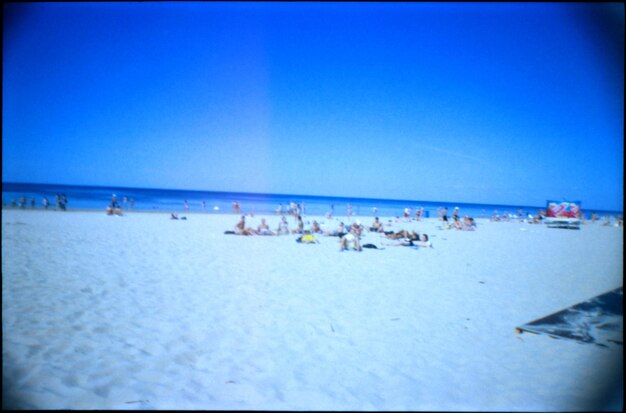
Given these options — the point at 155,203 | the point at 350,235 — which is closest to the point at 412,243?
the point at 350,235

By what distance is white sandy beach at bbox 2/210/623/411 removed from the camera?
2.63m

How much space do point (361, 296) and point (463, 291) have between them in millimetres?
2110

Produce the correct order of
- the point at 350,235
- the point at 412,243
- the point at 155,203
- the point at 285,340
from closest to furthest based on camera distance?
the point at 285,340
the point at 350,235
the point at 412,243
the point at 155,203

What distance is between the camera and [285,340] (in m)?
3.42

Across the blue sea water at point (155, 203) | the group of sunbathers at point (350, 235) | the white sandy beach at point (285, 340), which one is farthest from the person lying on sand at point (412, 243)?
the blue sea water at point (155, 203)

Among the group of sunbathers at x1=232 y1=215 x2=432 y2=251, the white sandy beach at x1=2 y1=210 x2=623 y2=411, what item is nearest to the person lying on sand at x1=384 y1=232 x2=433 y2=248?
the group of sunbathers at x1=232 y1=215 x2=432 y2=251

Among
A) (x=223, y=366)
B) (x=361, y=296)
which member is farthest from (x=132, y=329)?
(x=361, y=296)

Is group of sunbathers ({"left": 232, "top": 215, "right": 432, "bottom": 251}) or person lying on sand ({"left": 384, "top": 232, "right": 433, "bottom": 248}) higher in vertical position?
group of sunbathers ({"left": 232, "top": 215, "right": 432, "bottom": 251})

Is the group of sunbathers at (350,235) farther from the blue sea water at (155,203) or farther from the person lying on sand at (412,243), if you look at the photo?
the blue sea water at (155,203)

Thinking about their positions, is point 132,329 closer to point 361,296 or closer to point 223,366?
point 223,366

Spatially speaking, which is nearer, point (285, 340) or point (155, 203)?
point (285, 340)

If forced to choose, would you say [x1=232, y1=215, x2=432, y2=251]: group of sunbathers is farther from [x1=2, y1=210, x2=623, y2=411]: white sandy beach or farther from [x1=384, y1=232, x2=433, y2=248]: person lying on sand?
[x1=2, y1=210, x2=623, y2=411]: white sandy beach

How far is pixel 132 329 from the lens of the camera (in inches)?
137

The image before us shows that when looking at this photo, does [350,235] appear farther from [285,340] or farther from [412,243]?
[285,340]
